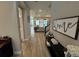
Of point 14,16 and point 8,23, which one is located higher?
point 14,16

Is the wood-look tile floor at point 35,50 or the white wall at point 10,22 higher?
the white wall at point 10,22

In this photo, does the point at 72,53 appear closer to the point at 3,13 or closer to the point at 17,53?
the point at 17,53

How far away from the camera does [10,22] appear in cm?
414

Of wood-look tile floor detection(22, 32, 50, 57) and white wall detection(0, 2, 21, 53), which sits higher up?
white wall detection(0, 2, 21, 53)

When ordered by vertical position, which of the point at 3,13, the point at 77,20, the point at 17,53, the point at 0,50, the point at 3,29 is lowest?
the point at 17,53

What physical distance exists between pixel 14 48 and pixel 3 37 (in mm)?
619

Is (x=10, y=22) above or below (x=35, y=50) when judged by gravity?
above

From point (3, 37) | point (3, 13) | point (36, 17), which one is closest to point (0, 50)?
point (3, 37)

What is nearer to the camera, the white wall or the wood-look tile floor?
the white wall

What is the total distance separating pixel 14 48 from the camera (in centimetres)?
426

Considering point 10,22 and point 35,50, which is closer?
point 10,22

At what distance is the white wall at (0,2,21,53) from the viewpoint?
4.06 metres

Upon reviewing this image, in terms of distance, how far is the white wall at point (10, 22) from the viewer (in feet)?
13.3

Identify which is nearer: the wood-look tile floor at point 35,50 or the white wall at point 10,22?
the white wall at point 10,22
